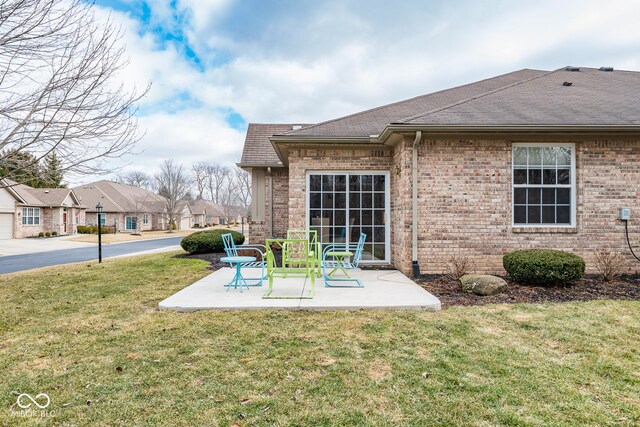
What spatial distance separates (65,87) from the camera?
22.6 feet

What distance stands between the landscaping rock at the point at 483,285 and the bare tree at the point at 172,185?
3914 centimetres

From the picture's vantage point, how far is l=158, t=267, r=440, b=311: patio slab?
17.4 feet

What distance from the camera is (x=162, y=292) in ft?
21.9

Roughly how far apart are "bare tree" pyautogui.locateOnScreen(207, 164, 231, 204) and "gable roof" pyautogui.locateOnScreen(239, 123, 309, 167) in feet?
160

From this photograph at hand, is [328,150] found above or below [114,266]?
above

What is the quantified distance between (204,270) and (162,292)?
249 cm

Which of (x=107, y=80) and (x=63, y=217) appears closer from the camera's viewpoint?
(x=107, y=80)

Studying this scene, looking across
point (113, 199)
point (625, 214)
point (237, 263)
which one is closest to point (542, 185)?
point (625, 214)

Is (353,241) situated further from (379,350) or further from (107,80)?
(107,80)

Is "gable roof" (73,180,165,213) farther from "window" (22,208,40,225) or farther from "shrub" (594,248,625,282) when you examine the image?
"shrub" (594,248,625,282)

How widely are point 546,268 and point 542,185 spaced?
89.9 inches

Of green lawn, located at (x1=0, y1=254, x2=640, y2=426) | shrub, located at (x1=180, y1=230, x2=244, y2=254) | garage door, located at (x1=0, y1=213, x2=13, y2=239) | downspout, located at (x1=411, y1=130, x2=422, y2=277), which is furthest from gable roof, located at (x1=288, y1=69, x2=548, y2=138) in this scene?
garage door, located at (x1=0, y1=213, x2=13, y2=239)

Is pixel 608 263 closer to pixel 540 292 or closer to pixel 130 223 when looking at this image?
pixel 540 292

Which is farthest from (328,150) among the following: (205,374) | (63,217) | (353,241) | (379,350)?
(63,217)
